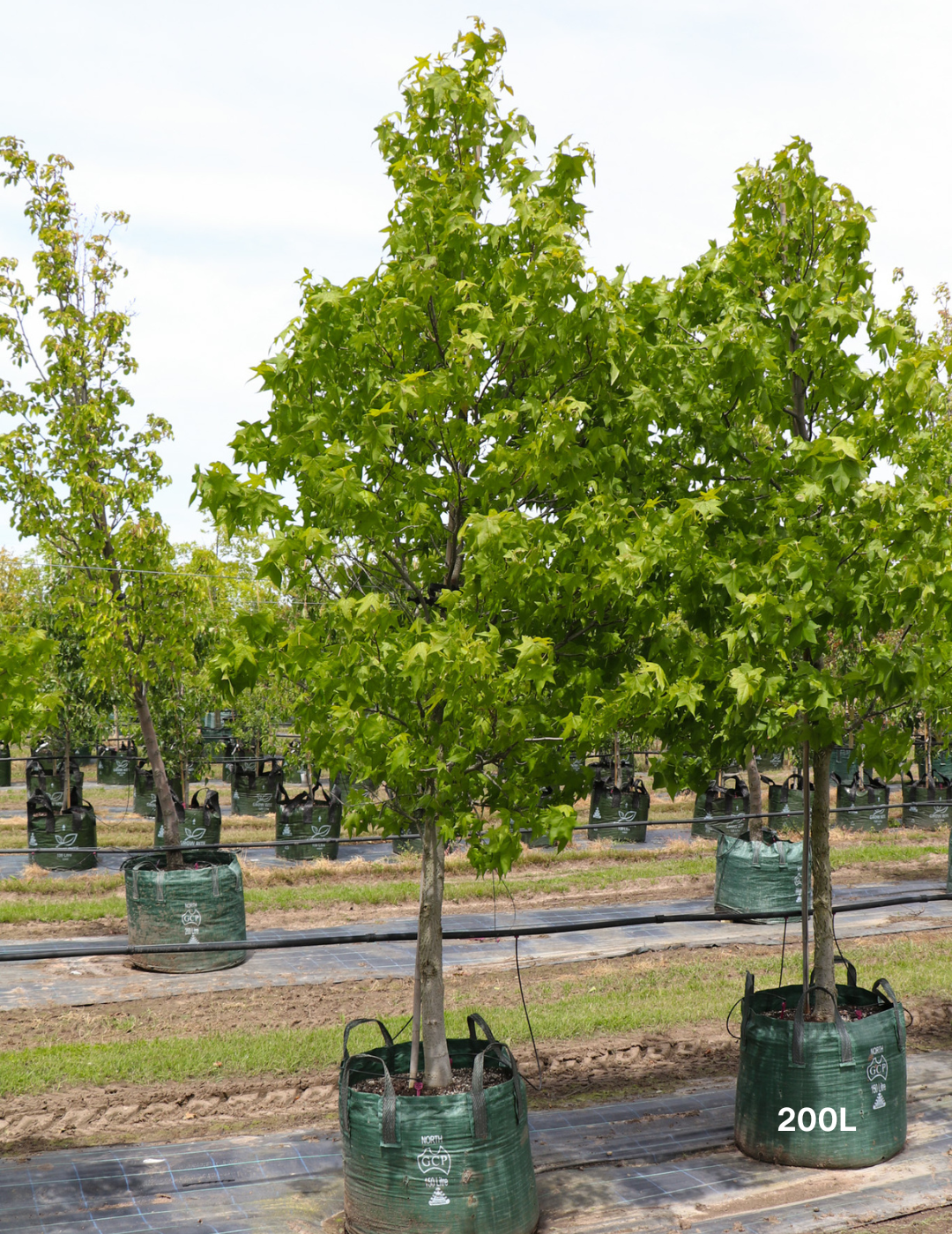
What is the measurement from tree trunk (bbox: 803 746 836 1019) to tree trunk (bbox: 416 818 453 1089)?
2434 mm

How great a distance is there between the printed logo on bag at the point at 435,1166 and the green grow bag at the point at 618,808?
15.2 meters

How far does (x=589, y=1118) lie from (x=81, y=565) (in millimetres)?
8341

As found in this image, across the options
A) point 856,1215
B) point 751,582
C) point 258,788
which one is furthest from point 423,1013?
point 258,788

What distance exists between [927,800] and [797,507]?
17.7 m

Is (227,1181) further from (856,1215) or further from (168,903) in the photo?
(168,903)

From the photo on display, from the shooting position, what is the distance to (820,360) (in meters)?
6.55

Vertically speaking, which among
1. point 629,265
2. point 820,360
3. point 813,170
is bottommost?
point 820,360

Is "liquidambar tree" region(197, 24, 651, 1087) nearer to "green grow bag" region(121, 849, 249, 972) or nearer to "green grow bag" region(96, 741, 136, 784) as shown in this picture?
"green grow bag" region(121, 849, 249, 972)

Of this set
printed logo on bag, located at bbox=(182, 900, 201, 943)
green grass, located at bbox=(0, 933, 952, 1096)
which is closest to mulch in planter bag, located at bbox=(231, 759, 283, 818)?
printed logo on bag, located at bbox=(182, 900, 201, 943)

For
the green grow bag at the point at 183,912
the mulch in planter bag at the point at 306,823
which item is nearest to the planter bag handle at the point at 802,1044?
the green grow bag at the point at 183,912

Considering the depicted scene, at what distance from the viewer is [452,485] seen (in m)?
5.91

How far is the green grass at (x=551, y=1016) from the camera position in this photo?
27.8 ft

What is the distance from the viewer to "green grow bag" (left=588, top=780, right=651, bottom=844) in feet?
68.1

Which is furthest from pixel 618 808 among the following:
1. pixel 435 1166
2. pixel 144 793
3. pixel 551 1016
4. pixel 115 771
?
pixel 435 1166
